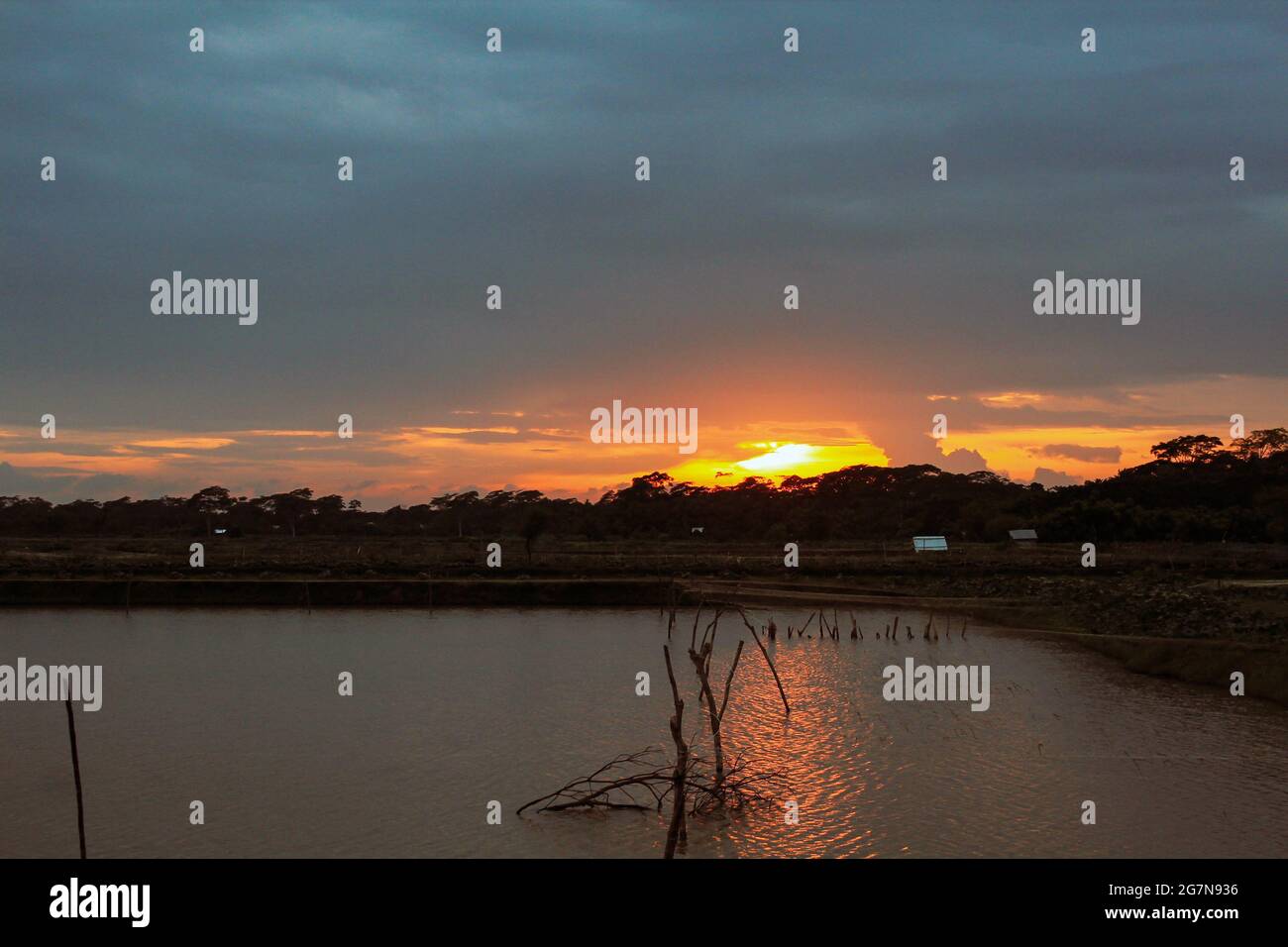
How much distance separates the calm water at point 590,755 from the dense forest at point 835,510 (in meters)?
33.8

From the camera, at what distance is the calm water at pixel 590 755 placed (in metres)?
13.3

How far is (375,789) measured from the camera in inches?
614

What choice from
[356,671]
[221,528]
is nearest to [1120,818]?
[356,671]

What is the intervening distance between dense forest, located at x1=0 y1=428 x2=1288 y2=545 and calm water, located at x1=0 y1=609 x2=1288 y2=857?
33.8 m

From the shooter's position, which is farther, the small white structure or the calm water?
the small white structure

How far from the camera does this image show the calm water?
523 inches

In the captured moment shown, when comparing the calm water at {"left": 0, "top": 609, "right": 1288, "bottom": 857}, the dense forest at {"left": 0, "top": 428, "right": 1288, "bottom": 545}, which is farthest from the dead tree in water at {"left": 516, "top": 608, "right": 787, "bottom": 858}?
the dense forest at {"left": 0, "top": 428, "right": 1288, "bottom": 545}

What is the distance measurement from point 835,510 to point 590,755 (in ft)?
272

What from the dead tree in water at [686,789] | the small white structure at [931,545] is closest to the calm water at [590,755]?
the dead tree in water at [686,789]

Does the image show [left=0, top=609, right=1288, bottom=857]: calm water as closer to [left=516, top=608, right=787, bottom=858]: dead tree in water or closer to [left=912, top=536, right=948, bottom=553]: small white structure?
[left=516, top=608, right=787, bottom=858]: dead tree in water

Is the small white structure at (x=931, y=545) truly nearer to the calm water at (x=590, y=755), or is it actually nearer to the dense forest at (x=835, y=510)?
the dense forest at (x=835, y=510)

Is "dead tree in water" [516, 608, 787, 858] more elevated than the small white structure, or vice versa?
the small white structure

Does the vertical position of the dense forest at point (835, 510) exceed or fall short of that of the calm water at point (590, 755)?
it exceeds it
